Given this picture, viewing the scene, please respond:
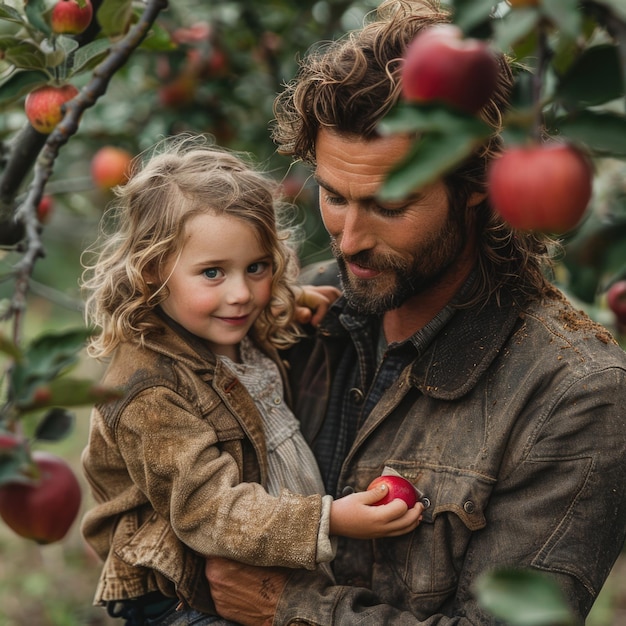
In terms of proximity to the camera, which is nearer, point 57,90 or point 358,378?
point 57,90

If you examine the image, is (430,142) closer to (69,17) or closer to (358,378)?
(69,17)

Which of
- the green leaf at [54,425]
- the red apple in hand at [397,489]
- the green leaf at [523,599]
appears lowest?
the red apple in hand at [397,489]

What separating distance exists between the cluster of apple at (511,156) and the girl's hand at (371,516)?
865mm

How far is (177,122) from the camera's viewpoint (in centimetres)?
288

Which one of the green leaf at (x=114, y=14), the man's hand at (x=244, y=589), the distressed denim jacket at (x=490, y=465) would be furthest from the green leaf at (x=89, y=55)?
the man's hand at (x=244, y=589)

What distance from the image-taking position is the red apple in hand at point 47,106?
60.4 inches

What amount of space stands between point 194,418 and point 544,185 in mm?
1037

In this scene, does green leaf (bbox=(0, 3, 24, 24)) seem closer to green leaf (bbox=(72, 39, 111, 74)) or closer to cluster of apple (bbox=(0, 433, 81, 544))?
green leaf (bbox=(72, 39, 111, 74))

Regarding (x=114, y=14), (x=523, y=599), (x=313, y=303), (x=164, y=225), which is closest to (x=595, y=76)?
(x=523, y=599)

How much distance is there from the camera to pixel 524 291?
5.74 feet

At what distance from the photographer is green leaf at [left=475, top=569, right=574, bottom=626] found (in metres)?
0.68

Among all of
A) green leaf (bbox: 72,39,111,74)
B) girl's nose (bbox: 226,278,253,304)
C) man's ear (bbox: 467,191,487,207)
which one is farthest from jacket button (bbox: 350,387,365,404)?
green leaf (bbox: 72,39,111,74)

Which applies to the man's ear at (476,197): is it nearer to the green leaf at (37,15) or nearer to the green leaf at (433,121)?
the green leaf at (37,15)

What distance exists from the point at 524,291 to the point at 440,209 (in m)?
0.24
